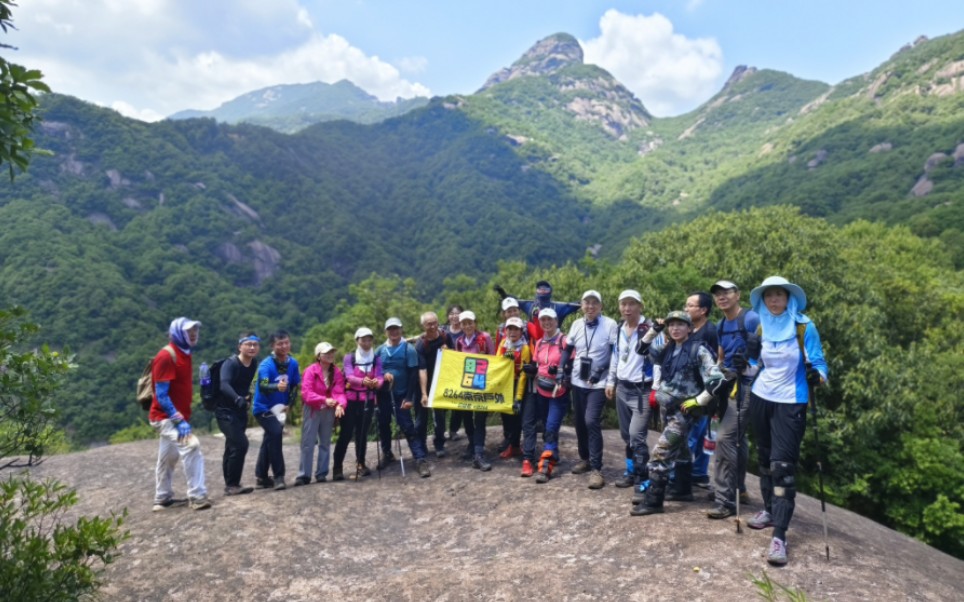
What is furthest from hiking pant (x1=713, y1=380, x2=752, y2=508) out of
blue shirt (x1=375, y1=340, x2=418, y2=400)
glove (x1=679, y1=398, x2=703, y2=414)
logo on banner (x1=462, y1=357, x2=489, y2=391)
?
blue shirt (x1=375, y1=340, x2=418, y2=400)

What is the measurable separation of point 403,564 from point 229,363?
12.8 feet

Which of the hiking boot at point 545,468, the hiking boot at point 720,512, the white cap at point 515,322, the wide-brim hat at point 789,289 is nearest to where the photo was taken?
the wide-brim hat at point 789,289

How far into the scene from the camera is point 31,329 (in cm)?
364

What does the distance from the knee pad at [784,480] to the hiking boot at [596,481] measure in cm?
263

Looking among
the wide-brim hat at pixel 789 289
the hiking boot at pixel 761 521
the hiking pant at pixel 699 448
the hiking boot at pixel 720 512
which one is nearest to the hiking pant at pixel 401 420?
the hiking pant at pixel 699 448

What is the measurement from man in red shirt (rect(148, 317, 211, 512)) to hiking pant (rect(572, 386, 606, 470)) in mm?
5352

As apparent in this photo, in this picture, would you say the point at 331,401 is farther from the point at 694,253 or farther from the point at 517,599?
the point at 694,253

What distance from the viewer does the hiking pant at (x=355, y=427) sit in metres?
9.02

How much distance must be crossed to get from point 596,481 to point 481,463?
7.51 feet

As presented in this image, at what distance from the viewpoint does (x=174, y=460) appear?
7711 millimetres

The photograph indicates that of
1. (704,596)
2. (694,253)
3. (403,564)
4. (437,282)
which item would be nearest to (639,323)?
(704,596)

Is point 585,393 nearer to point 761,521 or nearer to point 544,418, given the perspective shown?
point 544,418

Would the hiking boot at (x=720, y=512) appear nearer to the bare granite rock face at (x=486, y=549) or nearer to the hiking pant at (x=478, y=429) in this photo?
the bare granite rock face at (x=486, y=549)

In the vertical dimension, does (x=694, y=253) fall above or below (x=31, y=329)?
above
